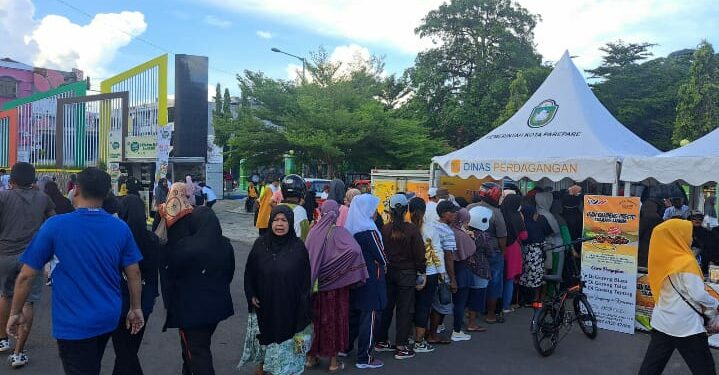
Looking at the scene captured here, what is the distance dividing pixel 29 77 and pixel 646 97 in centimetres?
4914

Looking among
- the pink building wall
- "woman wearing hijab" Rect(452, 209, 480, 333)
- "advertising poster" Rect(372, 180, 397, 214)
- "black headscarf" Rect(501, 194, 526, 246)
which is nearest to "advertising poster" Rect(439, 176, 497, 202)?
"advertising poster" Rect(372, 180, 397, 214)

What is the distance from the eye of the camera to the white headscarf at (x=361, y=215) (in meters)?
5.25

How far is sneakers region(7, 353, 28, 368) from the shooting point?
4805mm

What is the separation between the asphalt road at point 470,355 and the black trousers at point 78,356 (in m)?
1.95

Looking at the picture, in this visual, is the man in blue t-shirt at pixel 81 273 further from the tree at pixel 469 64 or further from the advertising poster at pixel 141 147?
the tree at pixel 469 64

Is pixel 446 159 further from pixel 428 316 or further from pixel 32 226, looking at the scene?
pixel 32 226

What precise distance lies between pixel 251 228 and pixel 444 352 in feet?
41.5

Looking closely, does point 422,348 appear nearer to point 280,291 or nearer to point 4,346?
point 280,291

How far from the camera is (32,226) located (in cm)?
527

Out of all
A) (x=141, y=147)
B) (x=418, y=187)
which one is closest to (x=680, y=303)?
(x=418, y=187)

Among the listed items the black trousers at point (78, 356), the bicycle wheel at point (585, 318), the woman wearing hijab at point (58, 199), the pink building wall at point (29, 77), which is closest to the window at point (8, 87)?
the pink building wall at point (29, 77)

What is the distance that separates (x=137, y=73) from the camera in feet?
66.3

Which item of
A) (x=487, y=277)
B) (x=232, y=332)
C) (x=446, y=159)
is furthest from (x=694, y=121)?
(x=232, y=332)

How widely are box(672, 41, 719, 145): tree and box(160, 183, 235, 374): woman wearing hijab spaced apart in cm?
2981
